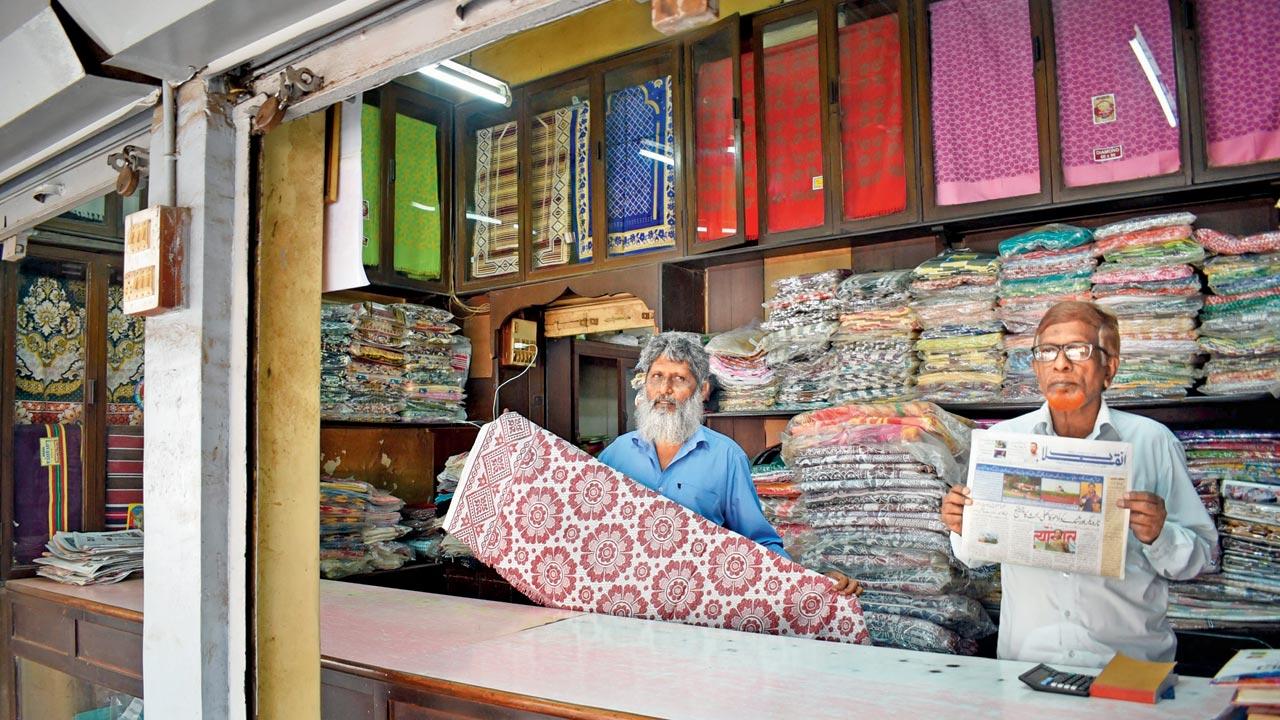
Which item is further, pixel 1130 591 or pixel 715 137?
pixel 715 137

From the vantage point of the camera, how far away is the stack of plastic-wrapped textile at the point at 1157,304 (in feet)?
9.51

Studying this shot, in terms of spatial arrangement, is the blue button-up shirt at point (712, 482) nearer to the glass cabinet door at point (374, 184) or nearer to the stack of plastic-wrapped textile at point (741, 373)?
the stack of plastic-wrapped textile at point (741, 373)

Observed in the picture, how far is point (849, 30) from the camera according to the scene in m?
3.46

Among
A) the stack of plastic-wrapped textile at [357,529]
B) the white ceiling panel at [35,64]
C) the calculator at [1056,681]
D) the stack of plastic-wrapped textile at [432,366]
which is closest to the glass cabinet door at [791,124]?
the stack of plastic-wrapped textile at [432,366]

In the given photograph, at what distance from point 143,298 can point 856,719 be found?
1364mm

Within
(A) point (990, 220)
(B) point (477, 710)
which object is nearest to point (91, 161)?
(B) point (477, 710)

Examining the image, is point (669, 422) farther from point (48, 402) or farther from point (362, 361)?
point (48, 402)

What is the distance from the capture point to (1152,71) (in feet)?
9.50

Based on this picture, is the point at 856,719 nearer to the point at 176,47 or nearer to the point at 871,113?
the point at 176,47

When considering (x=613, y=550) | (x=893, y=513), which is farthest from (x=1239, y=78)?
(x=613, y=550)

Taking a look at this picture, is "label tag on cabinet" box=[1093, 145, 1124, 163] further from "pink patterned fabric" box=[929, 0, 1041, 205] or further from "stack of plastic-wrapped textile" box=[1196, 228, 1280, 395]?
"stack of plastic-wrapped textile" box=[1196, 228, 1280, 395]

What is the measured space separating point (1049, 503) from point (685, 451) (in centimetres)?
138

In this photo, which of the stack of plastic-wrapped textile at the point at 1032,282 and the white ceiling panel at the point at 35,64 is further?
the stack of plastic-wrapped textile at the point at 1032,282

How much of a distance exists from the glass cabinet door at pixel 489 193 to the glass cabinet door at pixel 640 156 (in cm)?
58
